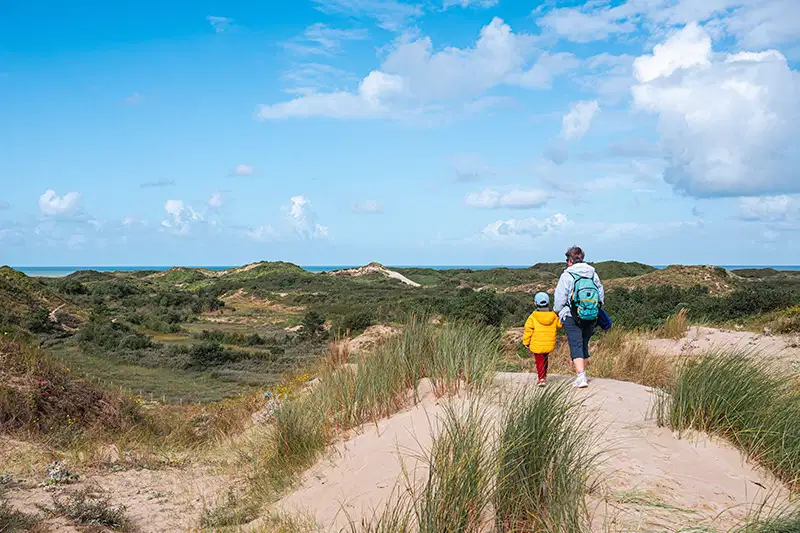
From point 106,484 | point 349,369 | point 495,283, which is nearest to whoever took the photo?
point 106,484

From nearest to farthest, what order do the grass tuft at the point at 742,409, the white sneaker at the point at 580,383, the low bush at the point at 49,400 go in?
the grass tuft at the point at 742,409 → the white sneaker at the point at 580,383 → the low bush at the point at 49,400

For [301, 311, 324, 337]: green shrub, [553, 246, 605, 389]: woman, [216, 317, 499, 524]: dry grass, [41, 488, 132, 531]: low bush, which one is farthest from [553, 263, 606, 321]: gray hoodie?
[301, 311, 324, 337]: green shrub

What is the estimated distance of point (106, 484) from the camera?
266 inches

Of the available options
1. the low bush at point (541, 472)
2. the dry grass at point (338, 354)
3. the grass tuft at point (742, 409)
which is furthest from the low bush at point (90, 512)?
the grass tuft at point (742, 409)

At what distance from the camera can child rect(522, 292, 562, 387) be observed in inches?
296

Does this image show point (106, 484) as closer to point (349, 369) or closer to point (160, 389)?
point (349, 369)

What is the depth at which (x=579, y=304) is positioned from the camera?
7.47 m

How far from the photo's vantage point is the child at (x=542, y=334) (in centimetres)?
752

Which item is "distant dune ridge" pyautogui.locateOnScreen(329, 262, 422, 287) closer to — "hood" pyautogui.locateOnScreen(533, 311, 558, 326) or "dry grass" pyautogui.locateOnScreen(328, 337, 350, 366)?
"dry grass" pyautogui.locateOnScreen(328, 337, 350, 366)

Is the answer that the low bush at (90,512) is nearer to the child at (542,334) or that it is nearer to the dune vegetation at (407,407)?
the dune vegetation at (407,407)

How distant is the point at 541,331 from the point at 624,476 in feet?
10.4

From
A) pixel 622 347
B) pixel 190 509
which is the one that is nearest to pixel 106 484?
pixel 190 509

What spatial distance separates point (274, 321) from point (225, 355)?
17.5 m

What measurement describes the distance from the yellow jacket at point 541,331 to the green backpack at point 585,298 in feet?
1.12
